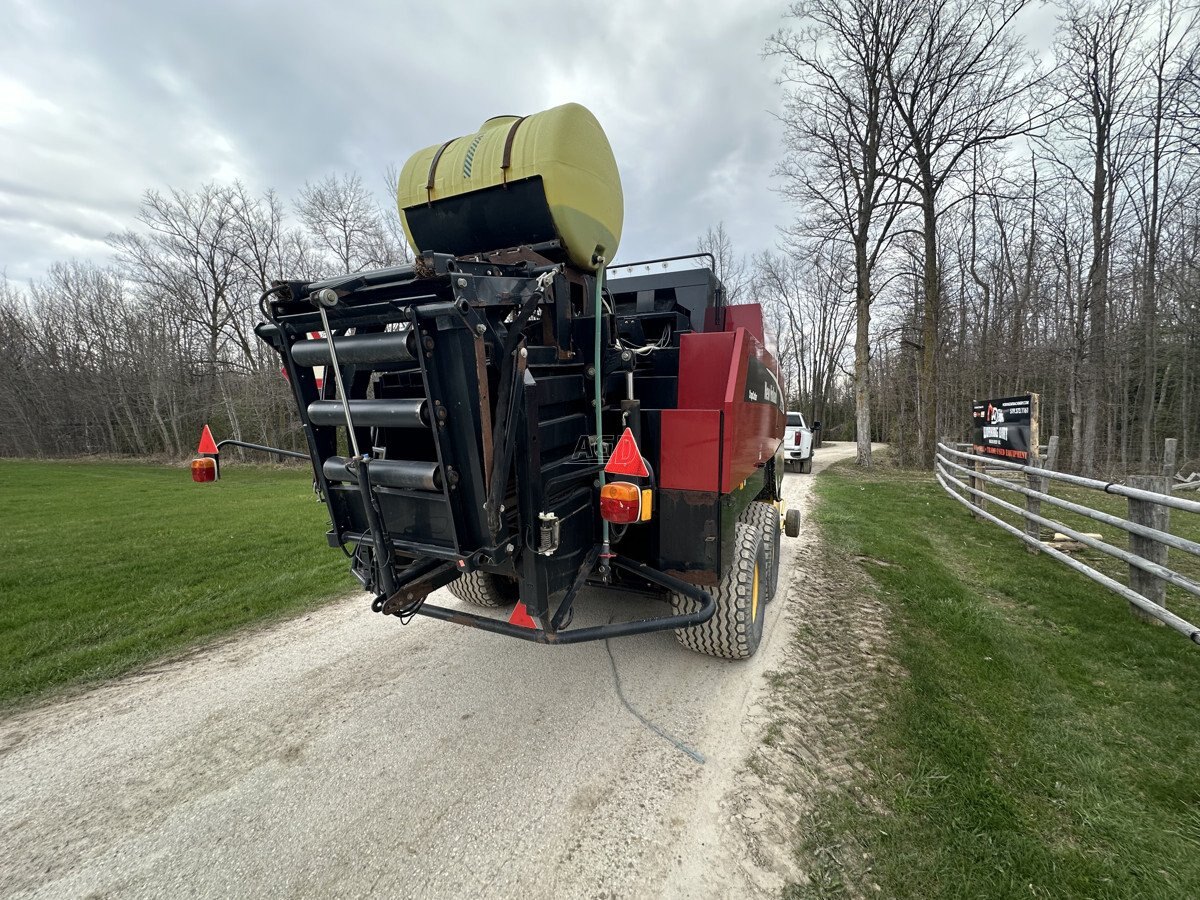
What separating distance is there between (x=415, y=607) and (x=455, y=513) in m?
0.79

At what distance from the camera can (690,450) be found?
2.69 metres

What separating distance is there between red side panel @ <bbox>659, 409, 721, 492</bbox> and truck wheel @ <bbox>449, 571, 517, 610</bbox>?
6.36 feet

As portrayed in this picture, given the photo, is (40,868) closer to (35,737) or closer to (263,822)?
(263,822)

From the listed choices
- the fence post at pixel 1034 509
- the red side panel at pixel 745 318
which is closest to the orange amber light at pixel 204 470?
the red side panel at pixel 745 318

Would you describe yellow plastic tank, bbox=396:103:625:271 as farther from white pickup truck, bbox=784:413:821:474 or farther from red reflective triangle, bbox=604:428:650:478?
white pickup truck, bbox=784:413:821:474

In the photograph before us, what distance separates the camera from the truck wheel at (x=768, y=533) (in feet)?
12.7

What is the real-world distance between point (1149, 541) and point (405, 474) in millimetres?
5540

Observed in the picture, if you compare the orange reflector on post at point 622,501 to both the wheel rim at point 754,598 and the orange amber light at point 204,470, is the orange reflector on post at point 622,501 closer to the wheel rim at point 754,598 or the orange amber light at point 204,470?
the wheel rim at point 754,598

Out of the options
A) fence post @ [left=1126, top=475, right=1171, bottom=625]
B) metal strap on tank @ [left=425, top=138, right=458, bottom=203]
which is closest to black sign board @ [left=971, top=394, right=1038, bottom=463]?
fence post @ [left=1126, top=475, right=1171, bottom=625]

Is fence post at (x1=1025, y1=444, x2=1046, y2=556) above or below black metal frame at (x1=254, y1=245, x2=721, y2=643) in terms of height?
below

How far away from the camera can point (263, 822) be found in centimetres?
208

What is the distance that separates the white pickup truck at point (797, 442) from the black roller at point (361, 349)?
1351cm

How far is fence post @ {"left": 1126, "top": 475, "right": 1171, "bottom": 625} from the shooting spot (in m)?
3.82

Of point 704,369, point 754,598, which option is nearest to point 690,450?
point 704,369
